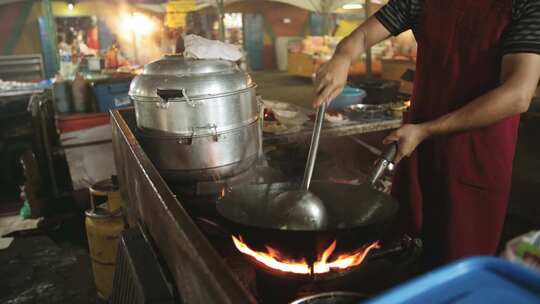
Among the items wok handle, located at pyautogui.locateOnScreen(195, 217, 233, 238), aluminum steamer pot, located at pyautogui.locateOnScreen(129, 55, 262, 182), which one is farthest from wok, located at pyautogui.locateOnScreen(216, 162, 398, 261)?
aluminum steamer pot, located at pyautogui.locateOnScreen(129, 55, 262, 182)

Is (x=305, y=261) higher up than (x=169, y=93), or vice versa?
(x=169, y=93)

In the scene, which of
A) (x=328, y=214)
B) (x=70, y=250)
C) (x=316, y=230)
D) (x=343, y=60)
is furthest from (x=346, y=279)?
(x=70, y=250)

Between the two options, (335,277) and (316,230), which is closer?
(316,230)

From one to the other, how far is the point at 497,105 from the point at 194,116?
5.03ft

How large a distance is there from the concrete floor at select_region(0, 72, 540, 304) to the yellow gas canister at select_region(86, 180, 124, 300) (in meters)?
0.48

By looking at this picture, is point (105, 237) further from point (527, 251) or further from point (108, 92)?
point (527, 251)

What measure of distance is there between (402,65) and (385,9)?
9.62 meters

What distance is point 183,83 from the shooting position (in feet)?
7.46

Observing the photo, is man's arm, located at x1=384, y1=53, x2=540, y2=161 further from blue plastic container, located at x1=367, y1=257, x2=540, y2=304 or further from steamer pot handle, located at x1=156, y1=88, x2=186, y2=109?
steamer pot handle, located at x1=156, y1=88, x2=186, y2=109

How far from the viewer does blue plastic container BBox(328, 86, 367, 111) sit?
5293mm

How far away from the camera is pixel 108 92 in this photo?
598 cm

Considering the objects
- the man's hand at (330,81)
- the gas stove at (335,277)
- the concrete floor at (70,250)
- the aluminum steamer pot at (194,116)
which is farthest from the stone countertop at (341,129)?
the gas stove at (335,277)

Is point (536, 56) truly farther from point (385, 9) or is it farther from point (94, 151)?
point (94, 151)

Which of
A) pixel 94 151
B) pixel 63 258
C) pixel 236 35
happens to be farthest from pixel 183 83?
pixel 236 35
